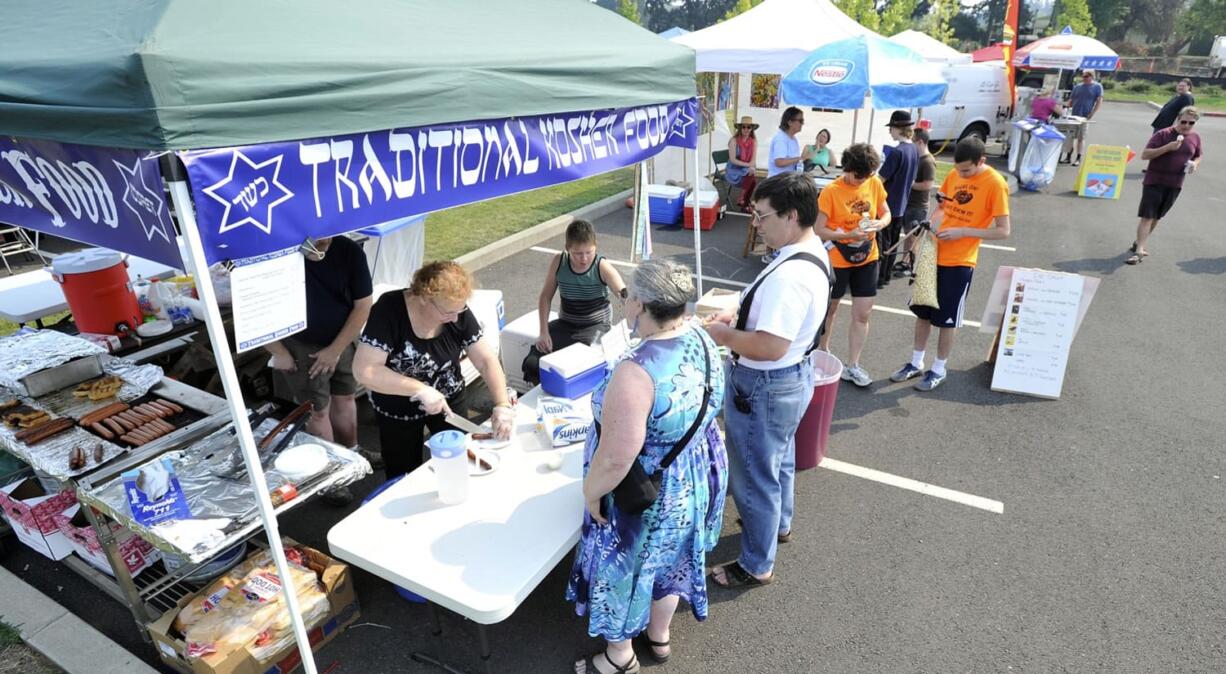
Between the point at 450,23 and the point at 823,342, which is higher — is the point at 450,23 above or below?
above

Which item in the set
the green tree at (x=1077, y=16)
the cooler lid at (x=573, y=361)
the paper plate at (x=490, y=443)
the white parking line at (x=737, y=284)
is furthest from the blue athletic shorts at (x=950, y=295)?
the green tree at (x=1077, y=16)

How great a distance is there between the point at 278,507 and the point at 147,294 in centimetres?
295

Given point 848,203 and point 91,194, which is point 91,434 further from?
point 848,203

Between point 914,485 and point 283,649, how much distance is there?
11.9 ft

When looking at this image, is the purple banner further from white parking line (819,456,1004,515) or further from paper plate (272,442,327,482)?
white parking line (819,456,1004,515)

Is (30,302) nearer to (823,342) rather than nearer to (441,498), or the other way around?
(441,498)

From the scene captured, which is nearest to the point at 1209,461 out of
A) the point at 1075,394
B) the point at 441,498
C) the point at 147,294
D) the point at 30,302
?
the point at 1075,394

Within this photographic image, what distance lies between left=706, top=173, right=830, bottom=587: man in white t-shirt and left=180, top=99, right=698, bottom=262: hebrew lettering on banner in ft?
3.44

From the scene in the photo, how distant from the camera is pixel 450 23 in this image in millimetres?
3078

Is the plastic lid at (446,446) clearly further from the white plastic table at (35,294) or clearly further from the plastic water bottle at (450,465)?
the white plastic table at (35,294)

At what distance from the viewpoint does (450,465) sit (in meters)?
2.64

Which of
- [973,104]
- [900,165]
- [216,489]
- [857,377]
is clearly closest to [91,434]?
[216,489]

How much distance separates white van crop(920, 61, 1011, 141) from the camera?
1592cm

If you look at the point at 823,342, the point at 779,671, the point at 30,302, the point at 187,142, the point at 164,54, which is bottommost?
the point at 779,671
